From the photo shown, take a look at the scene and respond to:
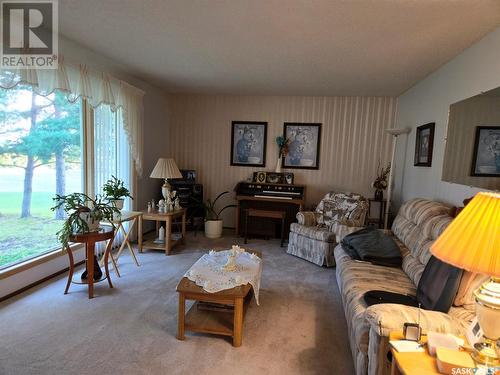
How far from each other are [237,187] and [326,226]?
1.60 m

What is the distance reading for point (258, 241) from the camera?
4871 mm

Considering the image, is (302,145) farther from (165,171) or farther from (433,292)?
(433,292)

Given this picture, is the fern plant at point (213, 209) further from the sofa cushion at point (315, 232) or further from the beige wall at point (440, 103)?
the beige wall at point (440, 103)

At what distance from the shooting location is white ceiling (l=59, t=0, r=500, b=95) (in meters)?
2.17

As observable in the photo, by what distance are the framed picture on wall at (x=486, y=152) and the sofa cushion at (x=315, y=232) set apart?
5.67 feet

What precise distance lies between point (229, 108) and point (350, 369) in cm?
442

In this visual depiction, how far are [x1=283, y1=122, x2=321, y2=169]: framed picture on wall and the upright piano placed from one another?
0.51m

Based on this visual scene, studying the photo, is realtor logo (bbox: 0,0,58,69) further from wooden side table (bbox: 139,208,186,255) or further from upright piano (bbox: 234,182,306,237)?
upright piano (bbox: 234,182,306,237)


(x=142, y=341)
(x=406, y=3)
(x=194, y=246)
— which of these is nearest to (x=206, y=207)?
(x=194, y=246)

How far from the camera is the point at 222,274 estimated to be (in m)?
2.34

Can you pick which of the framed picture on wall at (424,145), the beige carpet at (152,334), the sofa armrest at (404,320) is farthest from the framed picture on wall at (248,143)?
the sofa armrest at (404,320)

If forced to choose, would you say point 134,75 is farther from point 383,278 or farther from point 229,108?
point 383,278

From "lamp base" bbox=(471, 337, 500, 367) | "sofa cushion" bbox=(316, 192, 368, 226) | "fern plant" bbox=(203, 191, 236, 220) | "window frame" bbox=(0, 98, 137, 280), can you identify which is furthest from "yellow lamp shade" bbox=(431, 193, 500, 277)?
"fern plant" bbox=(203, 191, 236, 220)

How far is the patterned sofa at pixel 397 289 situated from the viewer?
1.47m
